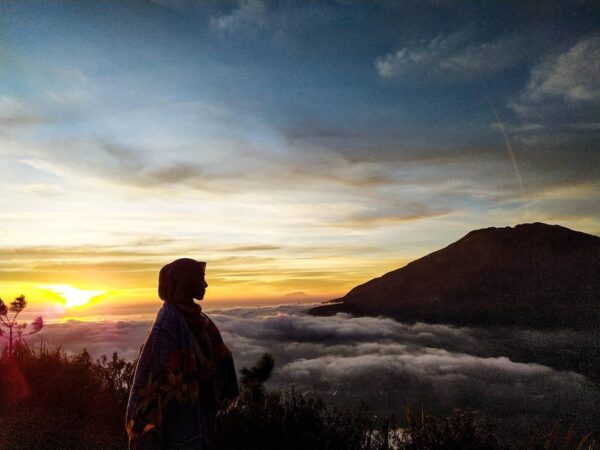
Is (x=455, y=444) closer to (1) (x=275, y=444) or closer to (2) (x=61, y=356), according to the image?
(1) (x=275, y=444)

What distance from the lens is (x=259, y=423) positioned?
6285 millimetres

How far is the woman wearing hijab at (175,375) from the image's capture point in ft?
11.2

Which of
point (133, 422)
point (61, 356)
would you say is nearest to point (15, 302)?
point (61, 356)

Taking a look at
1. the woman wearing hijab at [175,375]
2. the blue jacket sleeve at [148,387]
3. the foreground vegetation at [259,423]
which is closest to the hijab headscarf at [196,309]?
the woman wearing hijab at [175,375]

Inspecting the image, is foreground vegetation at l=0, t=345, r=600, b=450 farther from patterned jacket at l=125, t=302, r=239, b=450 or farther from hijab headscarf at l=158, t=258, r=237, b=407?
patterned jacket at l=125, t=302, r=239, b=450

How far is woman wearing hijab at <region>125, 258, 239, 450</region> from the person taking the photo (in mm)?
3410

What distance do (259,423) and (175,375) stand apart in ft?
10.9

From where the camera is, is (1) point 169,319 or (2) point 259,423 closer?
(1) point 169,319

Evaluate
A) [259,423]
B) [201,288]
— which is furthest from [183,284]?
[259,423]

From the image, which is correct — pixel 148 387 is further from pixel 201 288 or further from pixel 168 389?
pixel 201 288

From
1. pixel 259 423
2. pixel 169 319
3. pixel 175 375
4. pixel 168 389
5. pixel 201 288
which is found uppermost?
pixel 201 288

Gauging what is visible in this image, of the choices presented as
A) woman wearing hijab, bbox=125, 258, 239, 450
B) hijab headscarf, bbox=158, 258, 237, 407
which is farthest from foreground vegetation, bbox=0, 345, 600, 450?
woman wearing hijab, bbox=125, 258, 239, 450

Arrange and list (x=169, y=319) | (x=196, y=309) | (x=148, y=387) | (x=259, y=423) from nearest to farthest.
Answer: (x=148, y=387)
(x=169, y=319)
(x=196, y=309)
(x=259, y=423)

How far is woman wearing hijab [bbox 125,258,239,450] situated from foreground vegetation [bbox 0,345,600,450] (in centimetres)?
245
